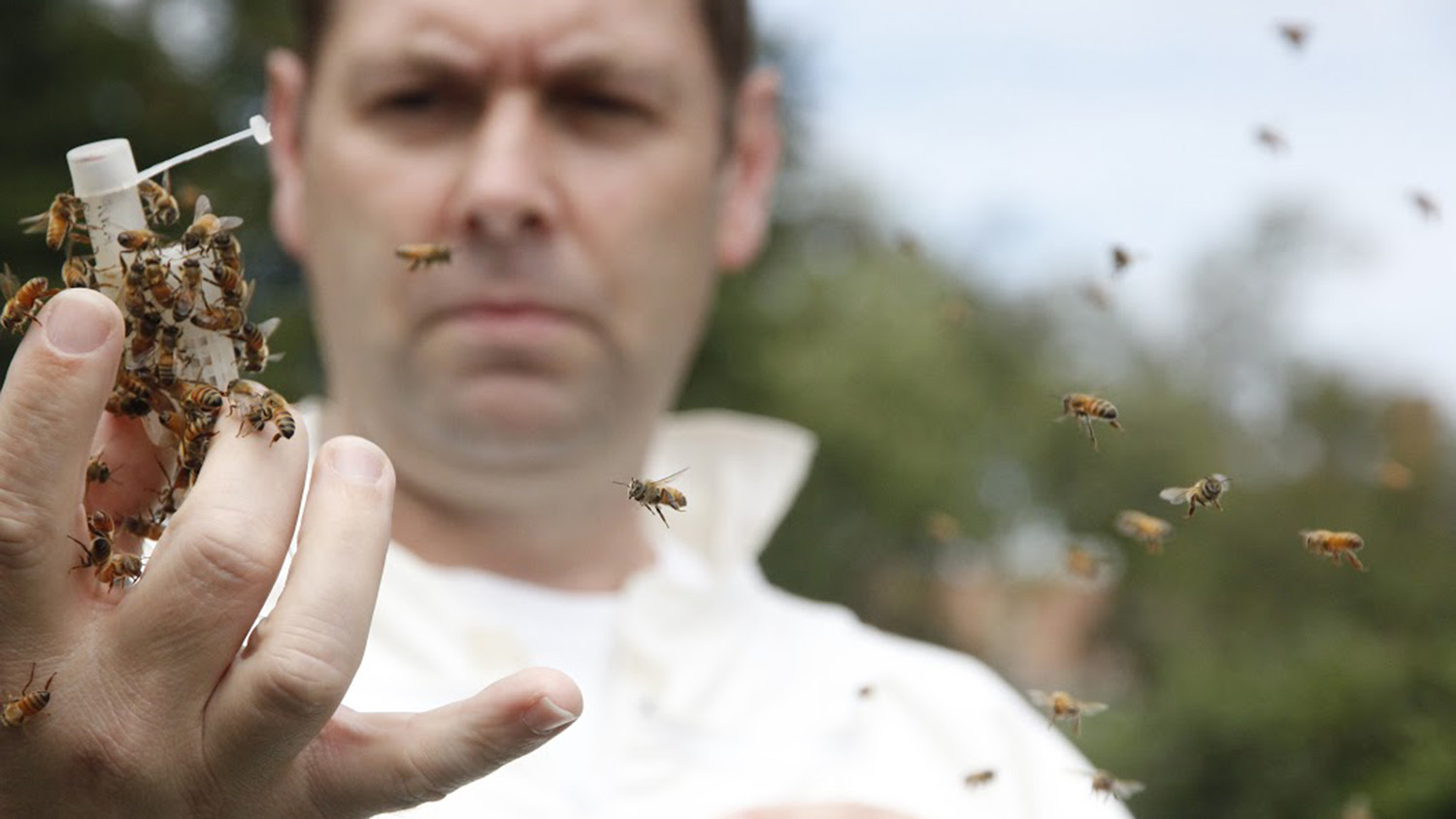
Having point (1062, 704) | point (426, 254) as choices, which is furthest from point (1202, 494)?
point (426, 254)

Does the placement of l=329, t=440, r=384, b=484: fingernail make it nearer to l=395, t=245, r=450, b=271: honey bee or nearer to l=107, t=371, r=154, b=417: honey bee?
l=107, t=371, r=154, b=417: honey bee

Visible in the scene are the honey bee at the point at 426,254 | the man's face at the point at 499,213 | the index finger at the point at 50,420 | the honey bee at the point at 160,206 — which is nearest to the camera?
the index finger at the point at 50,420

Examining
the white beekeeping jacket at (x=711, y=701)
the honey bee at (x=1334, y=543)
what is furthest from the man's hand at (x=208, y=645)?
the honey bee at (x=1334, y=543)

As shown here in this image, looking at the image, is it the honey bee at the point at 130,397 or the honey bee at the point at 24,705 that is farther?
the honey bee at the point at 130,397

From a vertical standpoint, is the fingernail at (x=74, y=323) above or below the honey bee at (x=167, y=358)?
below

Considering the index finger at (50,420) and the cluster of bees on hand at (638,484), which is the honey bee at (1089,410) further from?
the index finger at (50,420)

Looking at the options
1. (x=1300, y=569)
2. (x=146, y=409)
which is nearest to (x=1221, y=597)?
(x=1300, y=569)

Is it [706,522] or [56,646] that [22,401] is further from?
[706,522]

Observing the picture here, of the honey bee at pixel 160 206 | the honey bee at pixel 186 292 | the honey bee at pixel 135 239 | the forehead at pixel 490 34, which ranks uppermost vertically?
the forehead at pixel 490 34

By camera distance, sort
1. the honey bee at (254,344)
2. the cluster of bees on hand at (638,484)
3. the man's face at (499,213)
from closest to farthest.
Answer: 1. the honey bee at (254,344)
2. the cluster of bees on hand at (638,484)
3. the man's face at (499,213)
